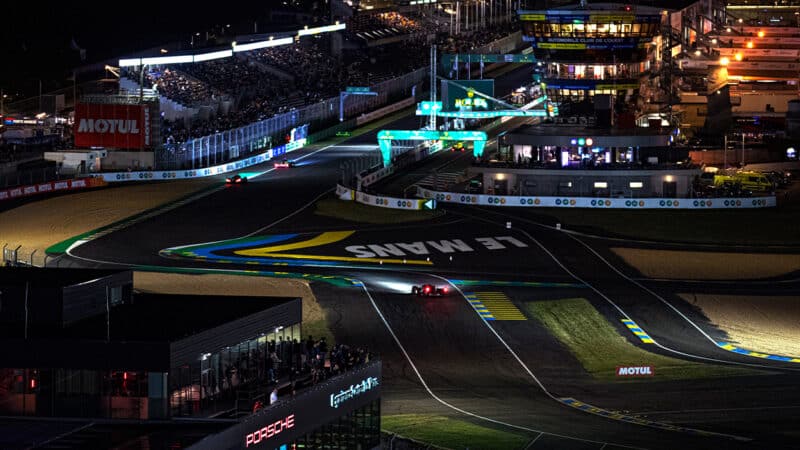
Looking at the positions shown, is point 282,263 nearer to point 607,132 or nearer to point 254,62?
point 607,132

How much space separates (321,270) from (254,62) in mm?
85743

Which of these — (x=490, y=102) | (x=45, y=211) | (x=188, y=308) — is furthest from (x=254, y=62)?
(x=188, y=308)

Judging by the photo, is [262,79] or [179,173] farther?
[262,79]

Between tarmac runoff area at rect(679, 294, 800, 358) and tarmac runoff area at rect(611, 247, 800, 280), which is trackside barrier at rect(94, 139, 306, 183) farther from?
tarmac runoff area at rect(679, 294, 800, 358)

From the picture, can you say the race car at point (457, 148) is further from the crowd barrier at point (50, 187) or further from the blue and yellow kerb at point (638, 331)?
the blue and yellow kerb at point (638, 331)

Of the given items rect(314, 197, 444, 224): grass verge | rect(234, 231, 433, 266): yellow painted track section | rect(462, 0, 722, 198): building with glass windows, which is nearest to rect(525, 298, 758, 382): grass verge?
rect(234, 231, 433, 266): yellow painted track section

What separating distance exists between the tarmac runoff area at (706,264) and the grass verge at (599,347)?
12.6m

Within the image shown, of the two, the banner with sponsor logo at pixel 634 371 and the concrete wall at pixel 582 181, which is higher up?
the concrete wall at pixel 582 181

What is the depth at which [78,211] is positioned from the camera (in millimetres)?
113125

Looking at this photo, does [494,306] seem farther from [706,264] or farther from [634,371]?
[706,264]

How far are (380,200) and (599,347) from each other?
46259mm

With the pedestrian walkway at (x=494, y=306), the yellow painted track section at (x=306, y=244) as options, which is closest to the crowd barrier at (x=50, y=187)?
the yellow painted track section at (x=306, y=244)

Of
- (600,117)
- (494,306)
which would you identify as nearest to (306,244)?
(494,306)

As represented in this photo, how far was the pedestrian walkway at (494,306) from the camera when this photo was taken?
3150 inches
